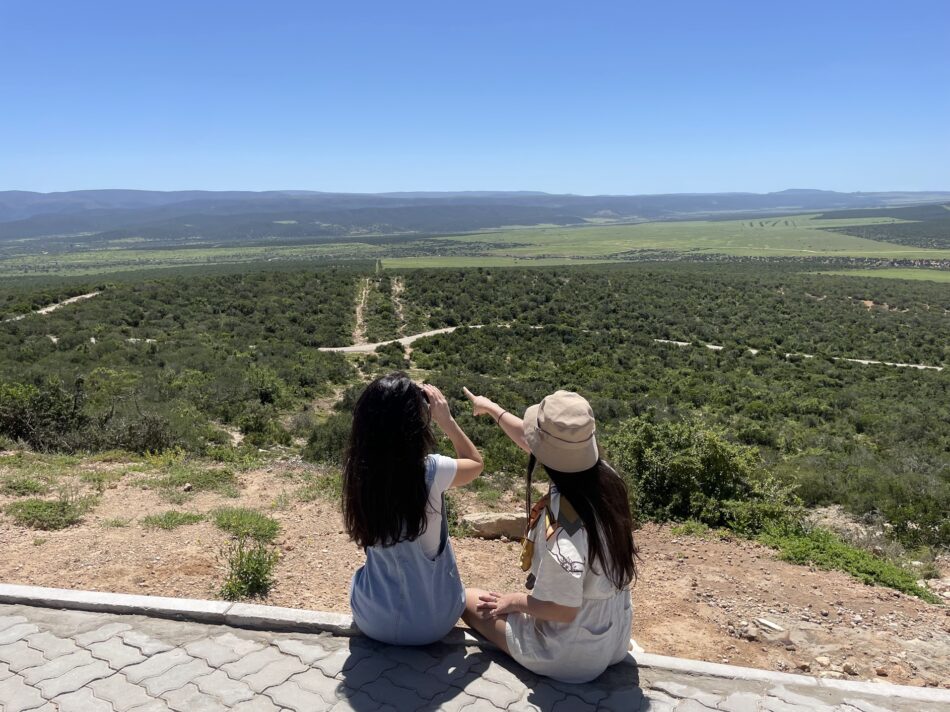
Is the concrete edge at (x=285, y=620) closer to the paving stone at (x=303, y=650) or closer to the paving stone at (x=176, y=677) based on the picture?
the paving stone at (x=303, y=650)

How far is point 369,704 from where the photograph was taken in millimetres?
2908

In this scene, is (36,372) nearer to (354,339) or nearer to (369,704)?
(369,704)

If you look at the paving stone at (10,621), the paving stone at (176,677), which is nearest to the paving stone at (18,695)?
the paving stone at (176,677)

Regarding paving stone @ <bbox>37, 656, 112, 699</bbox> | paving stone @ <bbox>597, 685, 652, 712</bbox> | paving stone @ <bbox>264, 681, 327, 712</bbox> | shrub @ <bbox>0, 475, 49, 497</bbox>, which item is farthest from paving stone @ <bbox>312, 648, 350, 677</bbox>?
shrub @ <bbox>0, 475, 49, 497</bbox>

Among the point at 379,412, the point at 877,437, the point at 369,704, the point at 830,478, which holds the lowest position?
the point at 877,437

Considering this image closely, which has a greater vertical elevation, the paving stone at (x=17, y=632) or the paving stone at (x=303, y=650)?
the paving stone at (x=17, y=632)

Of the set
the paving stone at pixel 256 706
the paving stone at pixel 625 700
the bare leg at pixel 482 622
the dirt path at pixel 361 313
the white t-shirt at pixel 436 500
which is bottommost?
the dirt path at pixel 361 313

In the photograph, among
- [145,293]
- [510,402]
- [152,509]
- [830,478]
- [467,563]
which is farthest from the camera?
Result: [145,293]

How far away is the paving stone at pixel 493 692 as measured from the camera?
2.92m

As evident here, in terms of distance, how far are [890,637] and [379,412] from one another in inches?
147

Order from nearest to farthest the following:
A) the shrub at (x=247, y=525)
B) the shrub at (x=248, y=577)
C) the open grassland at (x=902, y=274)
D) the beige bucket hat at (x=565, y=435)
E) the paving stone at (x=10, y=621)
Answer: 1. the beige bucket hat at (x=565, y=435)
2. the paving stone at (x=10, y=621)
3. the shrub at (x=248, y=577)
4. the shrub at (x=247, y=525)
5. the open grassland at (x=902, y=274)

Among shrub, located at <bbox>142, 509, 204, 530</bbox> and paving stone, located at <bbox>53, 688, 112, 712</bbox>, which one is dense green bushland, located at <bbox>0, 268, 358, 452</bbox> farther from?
paving stone, located at <bbox>53, 688, 112, 712</bbox>

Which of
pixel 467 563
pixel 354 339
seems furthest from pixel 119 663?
pixel 354 339

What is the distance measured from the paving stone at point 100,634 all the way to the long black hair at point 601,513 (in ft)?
8.44
